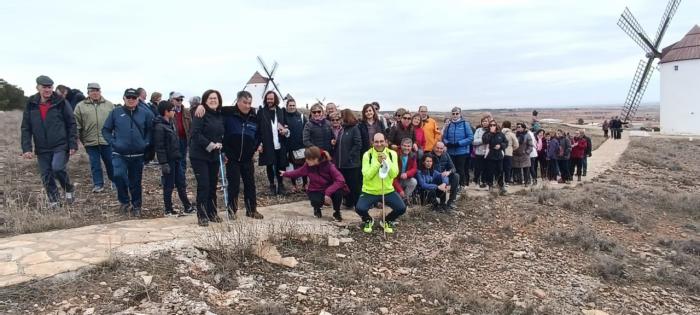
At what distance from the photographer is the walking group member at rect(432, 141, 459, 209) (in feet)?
25.4

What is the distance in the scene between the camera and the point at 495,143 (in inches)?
373

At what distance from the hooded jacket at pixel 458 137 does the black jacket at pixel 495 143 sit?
0.60 metres

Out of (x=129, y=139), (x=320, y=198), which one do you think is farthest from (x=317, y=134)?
(x=129, y=139)

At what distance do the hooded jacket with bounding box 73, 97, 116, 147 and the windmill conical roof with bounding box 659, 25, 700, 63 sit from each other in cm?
3710

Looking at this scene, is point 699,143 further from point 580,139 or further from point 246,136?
point 246,136

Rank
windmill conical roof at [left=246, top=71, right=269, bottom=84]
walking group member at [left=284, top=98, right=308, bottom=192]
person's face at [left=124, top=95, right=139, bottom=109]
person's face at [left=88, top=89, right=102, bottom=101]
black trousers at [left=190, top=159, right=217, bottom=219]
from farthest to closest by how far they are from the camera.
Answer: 1. windmill conical roof at [left=246, top=71, right=269, bottom=84]
2. walking group member at [left=284, top=98, right=308, bottom=192]
3. person's face at [left=88, top=89, right=102, bottom=101]
4. person's face at [left=124, top=95, right=139, bottom=109]
5. black trousers at [left=190, top=159, right=217, bottom=219]

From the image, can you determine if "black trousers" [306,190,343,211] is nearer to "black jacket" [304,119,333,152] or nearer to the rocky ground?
the rocky ground

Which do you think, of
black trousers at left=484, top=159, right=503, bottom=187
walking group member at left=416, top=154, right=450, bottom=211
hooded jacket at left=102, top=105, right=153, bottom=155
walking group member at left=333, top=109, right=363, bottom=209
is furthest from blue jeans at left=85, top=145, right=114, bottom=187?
black trousers at left=484, top=159, right=503, bottom=187

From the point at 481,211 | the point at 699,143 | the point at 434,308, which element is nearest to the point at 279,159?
the point at 481,211

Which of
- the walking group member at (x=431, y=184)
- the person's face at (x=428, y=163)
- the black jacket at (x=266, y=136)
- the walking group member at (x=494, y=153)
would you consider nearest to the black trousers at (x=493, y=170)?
the walking group member at (x=494, y=153)

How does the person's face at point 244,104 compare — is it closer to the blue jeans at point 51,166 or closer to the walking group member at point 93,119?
the blue jeans at point 51,166

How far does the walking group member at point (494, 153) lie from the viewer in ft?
31.1

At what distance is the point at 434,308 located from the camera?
15.2 feet

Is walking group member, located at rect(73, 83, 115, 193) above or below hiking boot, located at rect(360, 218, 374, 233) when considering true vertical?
above
